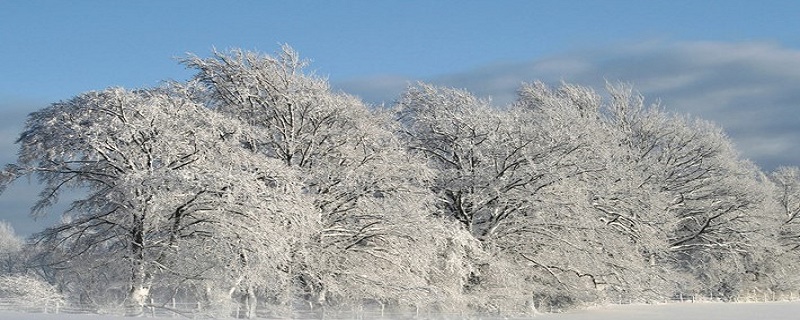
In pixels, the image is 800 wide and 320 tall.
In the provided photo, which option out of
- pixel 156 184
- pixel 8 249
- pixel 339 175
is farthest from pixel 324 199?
pixel 8 249

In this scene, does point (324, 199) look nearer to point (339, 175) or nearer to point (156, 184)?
point (339, 175)

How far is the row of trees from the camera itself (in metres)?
28.6

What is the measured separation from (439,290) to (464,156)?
6763mm

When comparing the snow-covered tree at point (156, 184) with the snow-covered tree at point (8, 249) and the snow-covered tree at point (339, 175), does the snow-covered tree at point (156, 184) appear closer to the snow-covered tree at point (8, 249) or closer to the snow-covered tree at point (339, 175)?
the snow-covered tree at point (339, 175)

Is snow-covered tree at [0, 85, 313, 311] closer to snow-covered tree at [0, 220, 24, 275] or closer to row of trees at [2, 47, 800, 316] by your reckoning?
row of trees at [2, 47, 800, 316]

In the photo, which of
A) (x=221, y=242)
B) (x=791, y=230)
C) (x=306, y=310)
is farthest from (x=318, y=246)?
(x=791, y=230)

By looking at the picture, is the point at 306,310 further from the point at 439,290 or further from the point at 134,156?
the point at 134,156

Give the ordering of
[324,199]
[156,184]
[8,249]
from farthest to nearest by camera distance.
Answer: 1. [8,249]
2. [324,199]
3. [156,184]

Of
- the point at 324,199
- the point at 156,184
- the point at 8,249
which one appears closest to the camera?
the point at 156,184

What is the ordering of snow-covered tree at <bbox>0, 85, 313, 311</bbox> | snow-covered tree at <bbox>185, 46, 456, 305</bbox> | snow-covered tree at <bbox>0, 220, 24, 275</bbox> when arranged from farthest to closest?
1. snow-covered tree at <bbox>0, 220, 24, 275</bbox>
2. snow-covered tree at <bbox>185, 46, 456, 305</bbox>
3. snow-covered tree at <bbox>0, 85, 313, 311</bbox>

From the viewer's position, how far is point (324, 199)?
32.0 meters

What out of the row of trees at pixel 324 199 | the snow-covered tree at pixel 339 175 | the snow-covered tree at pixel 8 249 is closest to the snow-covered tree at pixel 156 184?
the row of trees at pixel 324 199

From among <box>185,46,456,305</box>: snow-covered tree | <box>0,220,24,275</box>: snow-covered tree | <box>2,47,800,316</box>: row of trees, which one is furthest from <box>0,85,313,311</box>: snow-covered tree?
<box>0,220,24,275</box>: snow-covered tree

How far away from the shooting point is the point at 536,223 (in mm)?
36188
